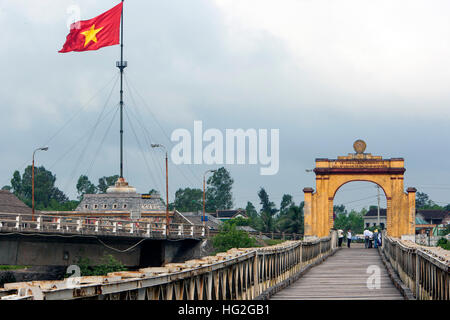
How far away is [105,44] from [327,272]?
2616 centimetres

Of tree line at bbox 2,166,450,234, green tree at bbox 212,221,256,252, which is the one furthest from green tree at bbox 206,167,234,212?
green tree at bbox 212,221,256,252

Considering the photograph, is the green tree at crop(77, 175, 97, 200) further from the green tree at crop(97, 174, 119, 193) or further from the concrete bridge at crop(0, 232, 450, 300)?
the concrete bridge at crop(0, 232, 450, 300)

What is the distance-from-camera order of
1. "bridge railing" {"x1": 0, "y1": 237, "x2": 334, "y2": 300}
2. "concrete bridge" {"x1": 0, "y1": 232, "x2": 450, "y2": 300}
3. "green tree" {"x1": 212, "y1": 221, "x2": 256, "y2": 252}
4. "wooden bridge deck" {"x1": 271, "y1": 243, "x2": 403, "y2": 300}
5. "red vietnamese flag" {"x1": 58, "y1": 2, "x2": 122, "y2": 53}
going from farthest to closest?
"green tree" {"x1": 212, "y1": 221, "x2": 256, "y2": 252}
"red vietnamese flag" {"x1": 58, "y1": 2, "x2": 122, "y2": 53}
"wooden bridge deck" {"x1": 271, "y1": 243, "x2": 403, "y2": 300}
"concrete bridge" {"x1": 0, "y1": 232, "x2": 450, "y2": 300}
"bridge railing" {"x1": 0, "y1": 237, "x2": 334, "y2": 300}

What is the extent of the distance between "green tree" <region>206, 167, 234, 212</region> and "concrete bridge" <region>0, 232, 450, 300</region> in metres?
140

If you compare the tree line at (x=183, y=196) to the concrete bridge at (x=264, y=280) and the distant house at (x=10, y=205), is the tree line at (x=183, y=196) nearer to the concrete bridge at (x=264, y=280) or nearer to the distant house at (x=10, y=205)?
the distant house at (x=10, y=205)

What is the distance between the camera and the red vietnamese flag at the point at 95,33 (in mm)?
45969

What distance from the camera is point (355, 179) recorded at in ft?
176

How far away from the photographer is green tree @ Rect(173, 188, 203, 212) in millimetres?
170500

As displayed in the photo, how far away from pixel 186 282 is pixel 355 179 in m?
43.4

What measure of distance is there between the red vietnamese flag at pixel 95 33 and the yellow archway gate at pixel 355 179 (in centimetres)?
1734

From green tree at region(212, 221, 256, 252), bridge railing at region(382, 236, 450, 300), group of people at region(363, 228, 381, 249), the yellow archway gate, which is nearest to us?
bridge railing at region(382, 236, 450, 300)
